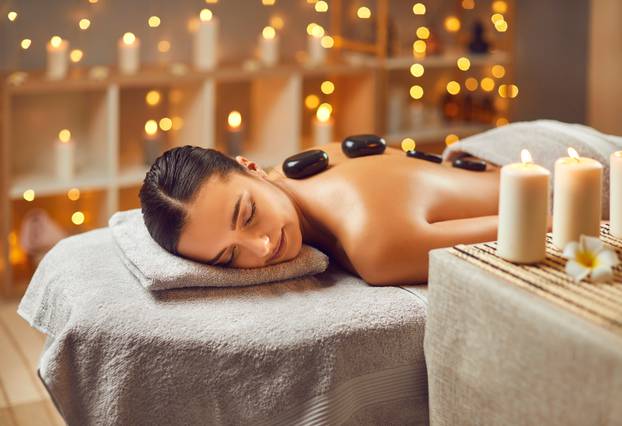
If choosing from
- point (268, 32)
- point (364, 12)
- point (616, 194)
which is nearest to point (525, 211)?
point (616, 194)

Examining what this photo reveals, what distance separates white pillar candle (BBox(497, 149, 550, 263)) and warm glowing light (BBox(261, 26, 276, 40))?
7.71 feet

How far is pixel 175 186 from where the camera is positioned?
65.9 inches

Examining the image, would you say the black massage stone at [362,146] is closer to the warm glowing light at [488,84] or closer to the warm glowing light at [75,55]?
the warm glowing light at [75,55]

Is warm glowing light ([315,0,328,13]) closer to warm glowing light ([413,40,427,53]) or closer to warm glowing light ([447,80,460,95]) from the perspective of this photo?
warm glowing light ([413,40,427,53])

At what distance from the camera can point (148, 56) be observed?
3504 mm

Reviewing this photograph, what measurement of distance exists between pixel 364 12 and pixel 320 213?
236 centimetres

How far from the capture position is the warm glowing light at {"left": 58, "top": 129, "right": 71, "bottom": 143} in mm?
3227

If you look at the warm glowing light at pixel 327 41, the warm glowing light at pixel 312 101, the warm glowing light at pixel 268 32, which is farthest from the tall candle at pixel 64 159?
the warm glowing light at pixel 327 41

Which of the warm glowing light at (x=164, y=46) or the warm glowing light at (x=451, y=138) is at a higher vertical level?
the warm glowing light at (x=164, y=46)

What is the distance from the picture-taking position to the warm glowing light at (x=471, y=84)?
4.49m

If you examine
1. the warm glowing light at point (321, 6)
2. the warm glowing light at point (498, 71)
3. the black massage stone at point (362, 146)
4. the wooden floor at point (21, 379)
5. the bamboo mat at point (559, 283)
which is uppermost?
the warm glowing light at point (321, 6)

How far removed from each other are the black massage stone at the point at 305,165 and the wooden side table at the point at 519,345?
0.51 meters

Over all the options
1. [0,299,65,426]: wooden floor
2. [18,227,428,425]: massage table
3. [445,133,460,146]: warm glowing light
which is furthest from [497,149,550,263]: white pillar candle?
[445,133,460,146]: warm glowing light

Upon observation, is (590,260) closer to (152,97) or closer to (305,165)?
(305,165)
